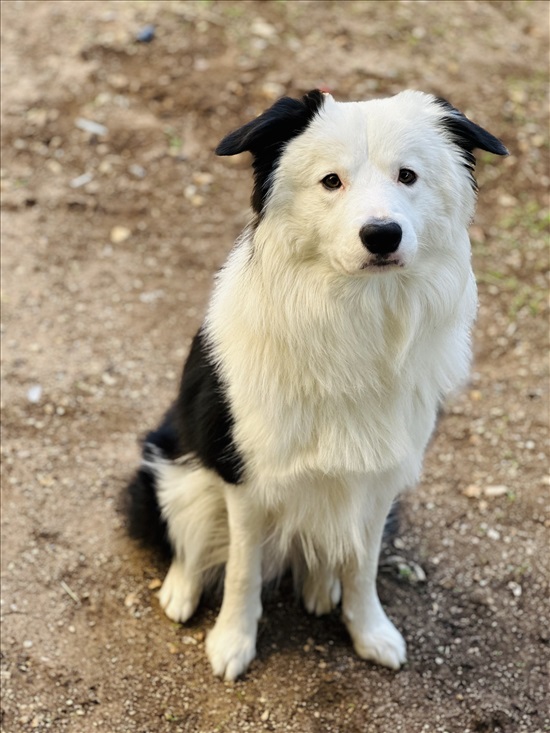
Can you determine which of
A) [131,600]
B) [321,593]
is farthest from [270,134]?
[131,600]

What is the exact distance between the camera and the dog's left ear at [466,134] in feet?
6.81

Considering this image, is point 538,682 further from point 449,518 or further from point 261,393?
point 261,393

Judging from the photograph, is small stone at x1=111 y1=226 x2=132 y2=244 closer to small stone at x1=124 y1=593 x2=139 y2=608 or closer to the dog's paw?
small stone at x1=124 y1=593 x2=139 y2=608

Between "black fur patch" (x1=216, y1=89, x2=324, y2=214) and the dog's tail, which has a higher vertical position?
"black fur patch" (x1=216, y1=89, x2=324, y2=214)

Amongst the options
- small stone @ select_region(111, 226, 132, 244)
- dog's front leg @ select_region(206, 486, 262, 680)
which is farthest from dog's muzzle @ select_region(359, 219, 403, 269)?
small stone @ select_region(111, 226, 132, 244)

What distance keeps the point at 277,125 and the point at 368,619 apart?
1.62 m

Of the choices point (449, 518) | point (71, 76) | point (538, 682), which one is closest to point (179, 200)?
point (71, 76)

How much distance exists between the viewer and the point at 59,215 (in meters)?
4.44

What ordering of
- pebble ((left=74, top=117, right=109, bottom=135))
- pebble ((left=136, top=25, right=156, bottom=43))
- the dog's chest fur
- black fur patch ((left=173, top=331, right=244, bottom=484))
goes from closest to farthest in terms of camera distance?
1. the dog's chest fur
2. black fur patch ((left=173, top=331, right=244, bottom=484))
3. pebble ((left=74, top=117, right=109, bottom=135))
4. pebble ((left=136, top=25, right=156, bottom=43))

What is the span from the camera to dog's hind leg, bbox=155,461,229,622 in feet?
8.91

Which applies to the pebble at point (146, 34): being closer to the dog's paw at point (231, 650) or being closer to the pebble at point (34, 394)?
the pebble at point (34, 394)

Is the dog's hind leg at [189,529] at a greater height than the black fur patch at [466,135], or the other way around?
the black fur patch at [466,135]

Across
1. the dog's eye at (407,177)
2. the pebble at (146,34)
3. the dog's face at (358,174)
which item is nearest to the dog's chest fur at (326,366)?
the dog's face at (358,174)

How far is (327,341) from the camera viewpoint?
2133 mm
